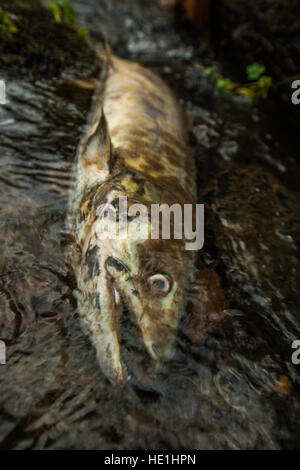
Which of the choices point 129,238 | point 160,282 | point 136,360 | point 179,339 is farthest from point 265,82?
point 136,360

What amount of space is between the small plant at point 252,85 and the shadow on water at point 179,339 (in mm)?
1696

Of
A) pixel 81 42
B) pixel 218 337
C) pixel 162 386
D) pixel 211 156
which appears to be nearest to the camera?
pixel 162 386

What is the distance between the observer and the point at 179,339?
2137 mm

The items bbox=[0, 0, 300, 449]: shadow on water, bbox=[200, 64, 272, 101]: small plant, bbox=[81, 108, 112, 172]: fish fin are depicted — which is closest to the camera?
bbox=[0, 0, 300, 449]: shadow on water

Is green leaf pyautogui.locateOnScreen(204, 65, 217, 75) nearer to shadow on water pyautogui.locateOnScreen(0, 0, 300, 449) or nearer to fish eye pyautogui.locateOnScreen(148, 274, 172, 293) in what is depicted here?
shadow on water pyautogui.locateOnScreen(0, 0, 300, 449)

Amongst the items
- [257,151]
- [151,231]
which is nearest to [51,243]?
[151,231]

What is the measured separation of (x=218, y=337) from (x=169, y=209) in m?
1.04

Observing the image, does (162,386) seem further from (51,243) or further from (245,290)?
(51,243)

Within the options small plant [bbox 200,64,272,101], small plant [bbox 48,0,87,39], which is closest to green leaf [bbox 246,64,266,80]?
small plant [bbox 200,64,272,101]

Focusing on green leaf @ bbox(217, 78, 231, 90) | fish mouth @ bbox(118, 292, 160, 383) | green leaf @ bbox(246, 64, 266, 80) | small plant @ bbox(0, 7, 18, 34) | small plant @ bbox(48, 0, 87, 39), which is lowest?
fish mouth @ bbox(118, 292, 160, 383)

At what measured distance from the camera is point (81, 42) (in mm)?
5941

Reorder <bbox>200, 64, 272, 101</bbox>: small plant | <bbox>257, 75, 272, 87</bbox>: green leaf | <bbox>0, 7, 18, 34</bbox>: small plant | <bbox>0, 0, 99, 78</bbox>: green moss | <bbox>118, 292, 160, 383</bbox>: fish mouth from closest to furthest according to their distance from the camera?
<bbox>118, 292, 160, 383</bbox>: fish mouth → <bbox>0, 0, 99, 78</bbox>: green moss → <bbox>0, 7, 18, 34</bbox>: small plant → <bbox>257, 75, 272, 87</bbox>: green leaf → <bbox>200, 64, 272, 101</bbox>: small plant

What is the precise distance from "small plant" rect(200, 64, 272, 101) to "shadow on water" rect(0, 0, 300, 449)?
1.70 m

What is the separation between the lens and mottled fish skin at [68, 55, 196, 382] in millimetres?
2053
